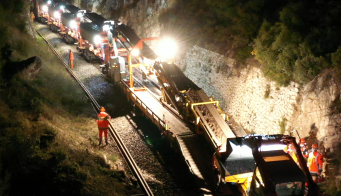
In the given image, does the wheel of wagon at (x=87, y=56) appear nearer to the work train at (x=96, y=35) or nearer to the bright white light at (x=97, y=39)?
the work train at (x=96, y=35)

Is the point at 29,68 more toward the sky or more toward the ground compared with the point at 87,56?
more toward the ground

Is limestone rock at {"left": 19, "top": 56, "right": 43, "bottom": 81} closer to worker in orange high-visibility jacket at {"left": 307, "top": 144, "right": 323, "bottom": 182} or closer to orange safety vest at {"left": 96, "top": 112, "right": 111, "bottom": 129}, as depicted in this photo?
orange safety vest at {"left": 96, "top": 112, "right": 111, "bottom": 129}

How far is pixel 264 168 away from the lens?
7.26 m

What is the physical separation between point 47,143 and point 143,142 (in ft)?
13.9

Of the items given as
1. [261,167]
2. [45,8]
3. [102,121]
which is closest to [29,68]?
[102,121]

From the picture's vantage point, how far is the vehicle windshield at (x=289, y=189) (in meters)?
7.07

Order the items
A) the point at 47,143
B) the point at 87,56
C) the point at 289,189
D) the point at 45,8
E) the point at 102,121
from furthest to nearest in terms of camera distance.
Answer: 1. the point at 45,8
2. the point at 87,56
3. the point at 102,121
4. the point at 47,143
5. the point at 289,189

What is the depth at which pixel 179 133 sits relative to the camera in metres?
12.2

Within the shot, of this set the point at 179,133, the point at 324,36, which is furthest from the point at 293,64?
the point at 179,133

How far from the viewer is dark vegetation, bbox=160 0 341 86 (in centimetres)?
1162

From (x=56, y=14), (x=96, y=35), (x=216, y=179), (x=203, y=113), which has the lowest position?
(x=216, y=179)

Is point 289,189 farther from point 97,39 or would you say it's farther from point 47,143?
point 97,39

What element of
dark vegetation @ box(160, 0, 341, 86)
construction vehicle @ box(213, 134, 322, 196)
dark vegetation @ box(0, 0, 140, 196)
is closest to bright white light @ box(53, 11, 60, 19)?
dark vegetation @ box(0, 0, 140, 196)

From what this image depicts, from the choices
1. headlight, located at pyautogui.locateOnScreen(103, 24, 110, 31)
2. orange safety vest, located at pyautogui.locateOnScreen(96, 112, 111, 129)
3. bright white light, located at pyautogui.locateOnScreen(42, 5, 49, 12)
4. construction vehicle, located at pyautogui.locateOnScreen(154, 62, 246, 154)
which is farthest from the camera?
bright white light, located at pyautogui.locateOnScreen(42, 5, 49, 12)
